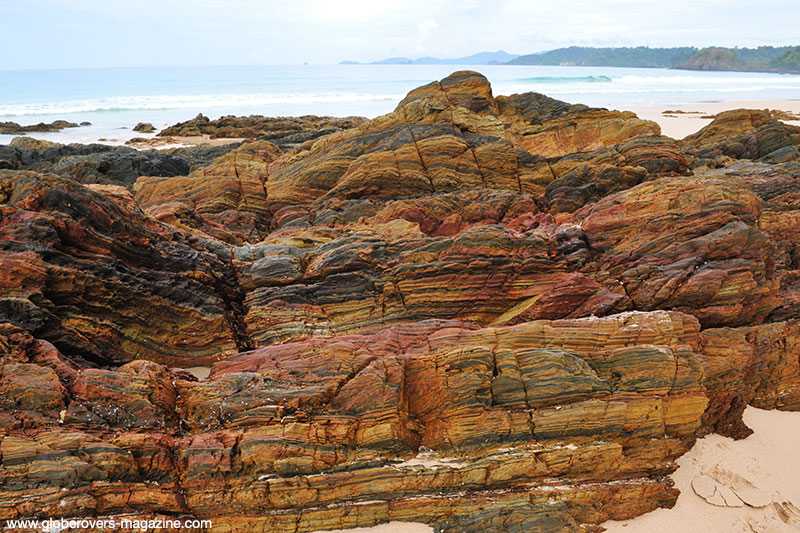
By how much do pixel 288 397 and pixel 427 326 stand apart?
9.75 feet

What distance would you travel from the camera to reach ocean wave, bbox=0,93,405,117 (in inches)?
2579

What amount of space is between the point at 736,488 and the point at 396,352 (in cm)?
631

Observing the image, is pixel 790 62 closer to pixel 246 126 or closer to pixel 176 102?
pixel 176 102

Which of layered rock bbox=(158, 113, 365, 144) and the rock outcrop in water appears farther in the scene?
layered rock bbox=(158, 113, 365, 144)

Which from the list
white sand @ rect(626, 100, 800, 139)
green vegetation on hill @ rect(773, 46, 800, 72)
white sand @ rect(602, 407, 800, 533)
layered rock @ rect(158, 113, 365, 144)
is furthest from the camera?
green vegetation on hill @ rect(773, 46, 800, 72)

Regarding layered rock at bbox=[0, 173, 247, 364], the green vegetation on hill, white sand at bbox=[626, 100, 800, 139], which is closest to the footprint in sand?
layered rock at bbox=[0, 173, 247, 364]

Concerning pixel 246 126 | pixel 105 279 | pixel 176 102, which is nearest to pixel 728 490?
pixel 105 279

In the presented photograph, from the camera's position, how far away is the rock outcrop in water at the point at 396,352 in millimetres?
7027

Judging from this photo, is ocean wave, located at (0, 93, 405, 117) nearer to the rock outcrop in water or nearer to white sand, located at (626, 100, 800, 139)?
white sand, located at (626, 100, 800, 139)

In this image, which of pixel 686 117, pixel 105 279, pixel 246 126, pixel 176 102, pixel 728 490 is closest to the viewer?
pixel 728 490

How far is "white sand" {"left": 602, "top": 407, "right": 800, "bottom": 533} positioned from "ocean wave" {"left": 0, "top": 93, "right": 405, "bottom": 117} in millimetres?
74197

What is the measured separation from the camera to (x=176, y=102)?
247 ft

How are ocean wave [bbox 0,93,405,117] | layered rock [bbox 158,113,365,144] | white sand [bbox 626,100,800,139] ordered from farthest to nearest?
ocean wave [bbox 0,93,405,117] < layered rock [bbox 158,113,365,144] < white sand [bbox 626,100,800,139]

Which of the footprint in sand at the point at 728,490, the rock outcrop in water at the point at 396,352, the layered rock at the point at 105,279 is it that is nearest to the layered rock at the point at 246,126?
the rock outcrop in water at the point at 396,352
